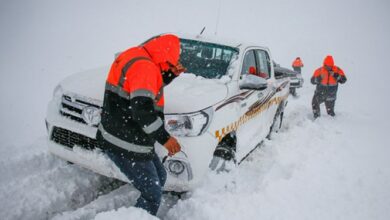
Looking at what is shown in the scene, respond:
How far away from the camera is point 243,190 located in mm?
3689

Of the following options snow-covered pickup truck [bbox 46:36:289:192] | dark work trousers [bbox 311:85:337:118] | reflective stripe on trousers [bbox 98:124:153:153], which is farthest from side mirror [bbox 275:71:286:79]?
reflective stripe on trousers [bbox 98:124:153:153]

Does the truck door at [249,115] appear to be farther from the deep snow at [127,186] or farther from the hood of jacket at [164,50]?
→ the hood of jacket at [164,50]

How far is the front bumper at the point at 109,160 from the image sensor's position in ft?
9.49

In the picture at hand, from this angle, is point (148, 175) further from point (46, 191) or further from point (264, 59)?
point (264, 59)

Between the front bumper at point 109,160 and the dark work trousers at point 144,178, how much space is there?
332 mm

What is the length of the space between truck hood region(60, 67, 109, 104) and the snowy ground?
3.39 ft

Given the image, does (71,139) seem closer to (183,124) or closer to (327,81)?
(183,124)

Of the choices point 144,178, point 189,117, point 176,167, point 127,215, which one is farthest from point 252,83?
point 127,215

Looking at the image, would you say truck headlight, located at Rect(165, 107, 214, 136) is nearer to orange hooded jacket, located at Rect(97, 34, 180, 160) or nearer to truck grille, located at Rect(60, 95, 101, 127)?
orange hooded jacket, located at Rect(97, 34, 180, 160)

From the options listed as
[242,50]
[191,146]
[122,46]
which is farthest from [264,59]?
[122,46]

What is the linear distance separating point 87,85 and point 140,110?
1327 millimetres

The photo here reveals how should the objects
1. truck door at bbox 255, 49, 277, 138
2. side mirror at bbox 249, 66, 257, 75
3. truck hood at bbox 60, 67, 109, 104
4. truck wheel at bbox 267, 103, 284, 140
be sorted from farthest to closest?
truck wheel at bbox 267, 103, 284, 140 → truck door at bbox 255, 49, 277, 138 → side mirror at bbox 249, 66, 257, 75 → truck hood at bbox 60, 67, 109, 104

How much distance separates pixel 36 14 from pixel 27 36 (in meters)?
4.02

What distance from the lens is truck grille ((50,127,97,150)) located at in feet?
9.73
